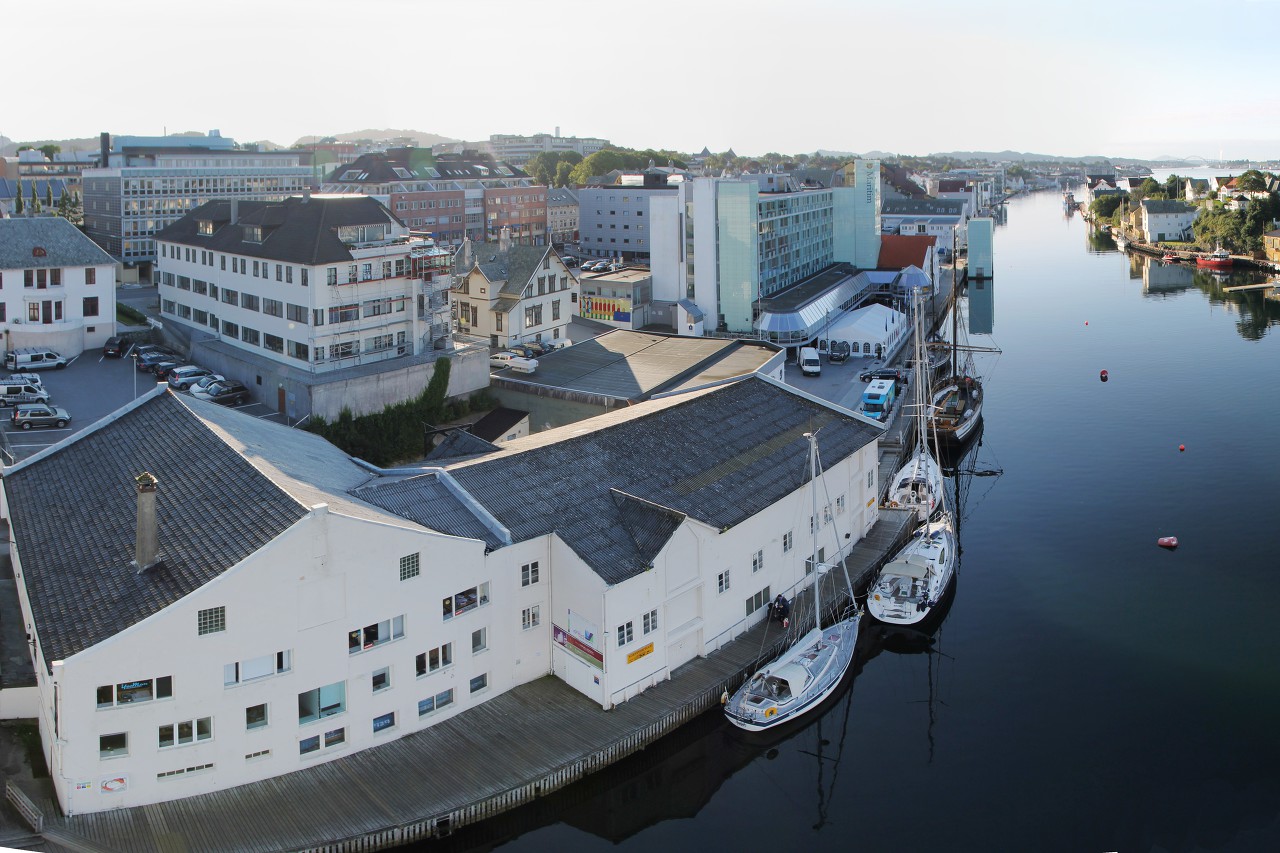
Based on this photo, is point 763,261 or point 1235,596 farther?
point 763,261

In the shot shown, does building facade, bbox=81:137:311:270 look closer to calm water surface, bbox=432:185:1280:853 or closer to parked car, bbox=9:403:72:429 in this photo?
parked car, bbox=9:403:72:429

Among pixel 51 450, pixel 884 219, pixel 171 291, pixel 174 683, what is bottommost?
pixel 174 683

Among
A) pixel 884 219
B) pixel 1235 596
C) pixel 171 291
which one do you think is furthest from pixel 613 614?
pixel 884 219

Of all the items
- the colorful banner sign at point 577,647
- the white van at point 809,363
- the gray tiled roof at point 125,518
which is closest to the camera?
the gray tiled roof at point 125,518

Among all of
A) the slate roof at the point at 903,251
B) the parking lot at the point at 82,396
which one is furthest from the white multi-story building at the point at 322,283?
the slate roof at the point at 903,251

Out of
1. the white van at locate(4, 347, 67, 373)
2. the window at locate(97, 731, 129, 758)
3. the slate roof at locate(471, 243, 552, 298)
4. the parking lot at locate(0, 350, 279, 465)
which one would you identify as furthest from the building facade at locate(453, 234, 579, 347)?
the window at locate(97, 731, 129, 758)

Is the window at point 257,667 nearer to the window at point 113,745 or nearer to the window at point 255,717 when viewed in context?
the window at point 255,717

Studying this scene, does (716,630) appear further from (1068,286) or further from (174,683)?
(1068,286)
